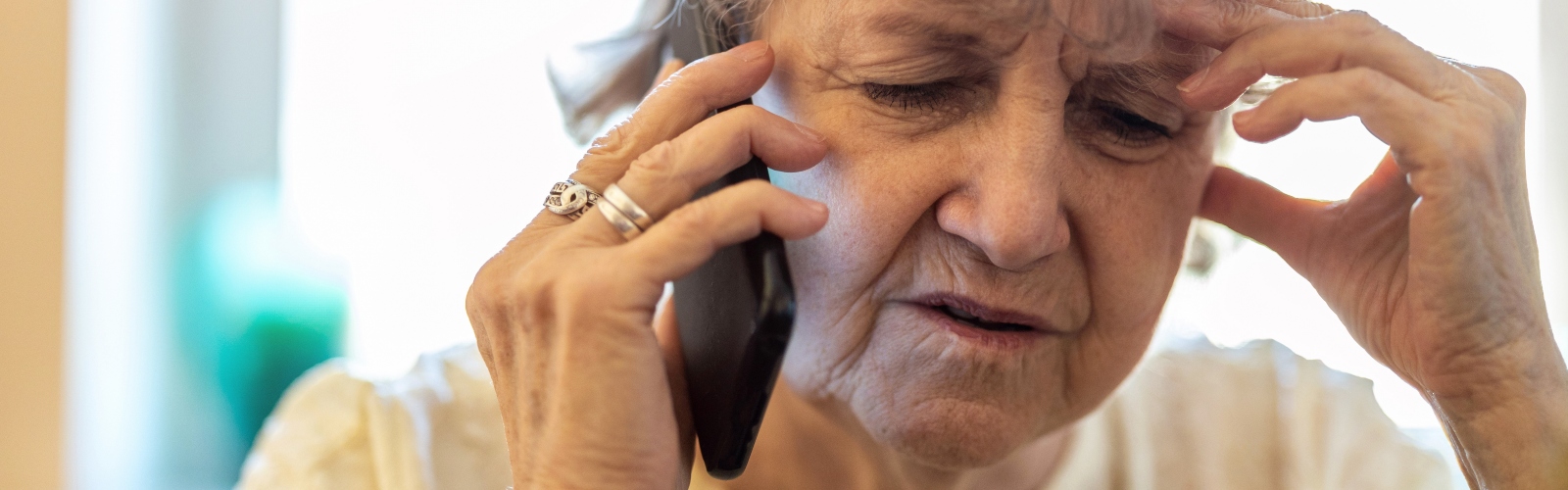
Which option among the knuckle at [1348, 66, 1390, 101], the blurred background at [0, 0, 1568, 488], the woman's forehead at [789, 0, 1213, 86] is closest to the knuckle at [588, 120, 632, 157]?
the woman's forehead at [789, 0, 1213, 86]

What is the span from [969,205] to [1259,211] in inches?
20.6

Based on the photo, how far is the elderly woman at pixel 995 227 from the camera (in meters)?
0.91

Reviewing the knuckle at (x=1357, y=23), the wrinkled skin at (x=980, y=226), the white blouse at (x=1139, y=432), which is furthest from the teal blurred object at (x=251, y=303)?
the knuckle at (x=1357, y=23)

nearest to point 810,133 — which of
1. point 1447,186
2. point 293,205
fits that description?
point 1447,186

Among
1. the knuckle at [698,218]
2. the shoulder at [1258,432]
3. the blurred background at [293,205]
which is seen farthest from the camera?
the blurred background at [293,205]

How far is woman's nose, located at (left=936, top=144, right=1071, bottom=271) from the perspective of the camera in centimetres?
96

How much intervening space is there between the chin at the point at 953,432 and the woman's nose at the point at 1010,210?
0.58 feet

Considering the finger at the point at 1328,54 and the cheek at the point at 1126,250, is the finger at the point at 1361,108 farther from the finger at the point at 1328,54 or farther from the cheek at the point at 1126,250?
the cheek at the point at 1126,250

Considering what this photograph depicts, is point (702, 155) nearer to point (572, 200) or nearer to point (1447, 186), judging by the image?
point (572, 200)

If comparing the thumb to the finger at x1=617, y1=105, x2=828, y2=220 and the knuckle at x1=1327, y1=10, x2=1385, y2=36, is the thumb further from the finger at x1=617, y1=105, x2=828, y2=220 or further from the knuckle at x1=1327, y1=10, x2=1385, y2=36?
the knuckle at x1=1327, y1=10, x2=1385, y2=36

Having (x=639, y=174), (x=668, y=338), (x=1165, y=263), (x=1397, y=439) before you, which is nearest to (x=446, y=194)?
(x=668, y=338)

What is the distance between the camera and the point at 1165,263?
117cm

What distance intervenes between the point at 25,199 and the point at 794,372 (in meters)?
1.47

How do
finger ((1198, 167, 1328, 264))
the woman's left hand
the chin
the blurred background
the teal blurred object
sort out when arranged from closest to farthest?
1. the woman's left hand
2. the chin
3. finger ((1198, 167, 1328, 264))
4. the blurred background
5. the teal blurred object
